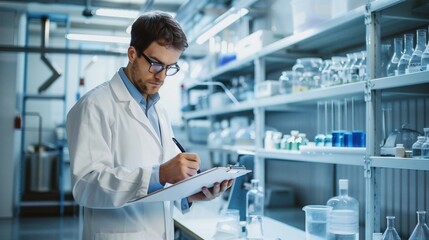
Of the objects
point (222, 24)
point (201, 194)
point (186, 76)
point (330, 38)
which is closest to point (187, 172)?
point (201, 194)

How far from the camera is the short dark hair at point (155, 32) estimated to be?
1.48 m

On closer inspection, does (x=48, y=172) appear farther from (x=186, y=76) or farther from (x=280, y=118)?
(x=280, y=118)

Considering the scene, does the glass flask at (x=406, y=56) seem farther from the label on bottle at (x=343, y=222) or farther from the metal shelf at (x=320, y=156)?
the label on bottle at (x=343, y=222)

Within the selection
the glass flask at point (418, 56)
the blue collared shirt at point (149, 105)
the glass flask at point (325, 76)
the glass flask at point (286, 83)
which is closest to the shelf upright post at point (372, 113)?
the glass flask at point (418, 56)

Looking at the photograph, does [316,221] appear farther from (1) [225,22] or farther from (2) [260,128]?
(1) [225,22]

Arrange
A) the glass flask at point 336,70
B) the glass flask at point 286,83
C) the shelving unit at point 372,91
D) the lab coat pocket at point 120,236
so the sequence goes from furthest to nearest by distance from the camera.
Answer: the glass flask at point 286,83, the glass flask at point 336,70, the shelving unit at point 372,91, the lab coat pocket at point 120,236

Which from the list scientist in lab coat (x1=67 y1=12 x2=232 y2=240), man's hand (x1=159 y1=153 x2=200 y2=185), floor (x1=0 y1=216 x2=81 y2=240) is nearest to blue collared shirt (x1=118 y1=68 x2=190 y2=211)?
scientist in lab coat (x1=67 y1=12 x2=232 y2=240)

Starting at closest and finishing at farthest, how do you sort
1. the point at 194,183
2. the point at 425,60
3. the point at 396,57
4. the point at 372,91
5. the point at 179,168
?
the point at 179,168 → the point at 194,183 → the point at 425,60 → the point at 372,91 → the point at 396,57

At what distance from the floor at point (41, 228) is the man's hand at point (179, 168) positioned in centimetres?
402

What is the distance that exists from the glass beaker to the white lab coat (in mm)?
711

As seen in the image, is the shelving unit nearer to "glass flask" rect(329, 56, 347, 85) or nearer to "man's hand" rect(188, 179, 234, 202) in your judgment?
"glass flask" rect(329, 56, 347, 85)

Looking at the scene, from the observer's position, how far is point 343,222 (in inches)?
76.9

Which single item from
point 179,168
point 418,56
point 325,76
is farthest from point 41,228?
point 418,56

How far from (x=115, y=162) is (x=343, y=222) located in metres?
1.03
